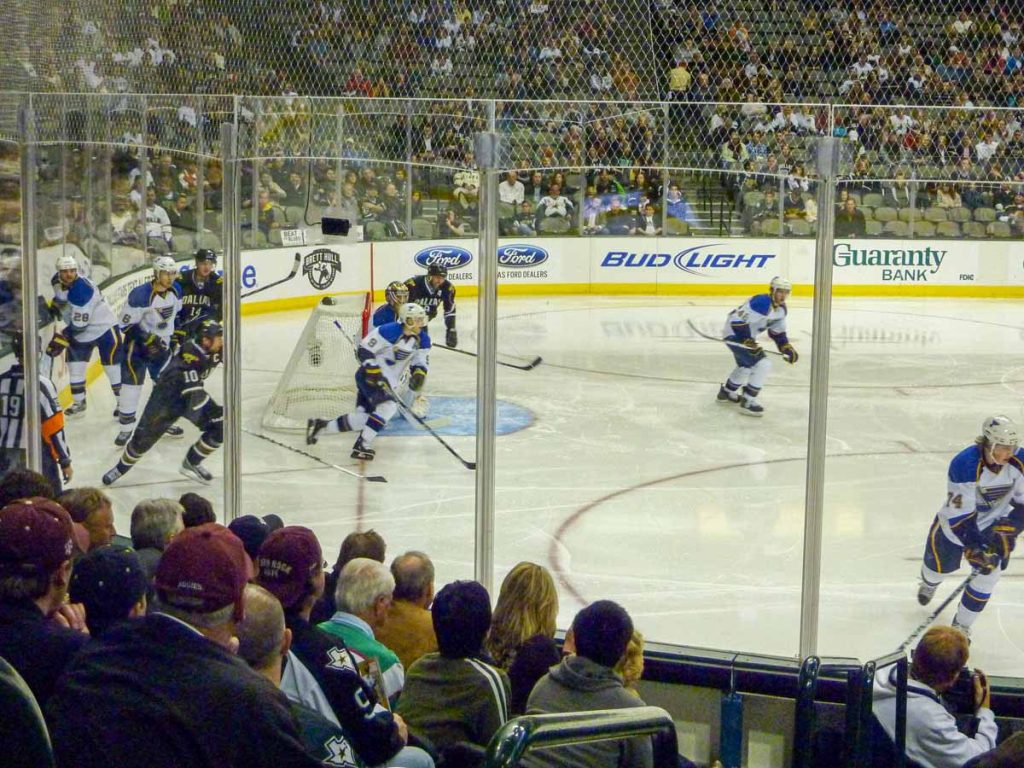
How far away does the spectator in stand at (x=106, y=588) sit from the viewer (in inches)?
99.0

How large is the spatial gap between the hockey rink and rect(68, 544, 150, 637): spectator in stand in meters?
3.09

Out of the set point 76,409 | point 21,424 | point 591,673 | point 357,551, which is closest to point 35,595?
point 591,673

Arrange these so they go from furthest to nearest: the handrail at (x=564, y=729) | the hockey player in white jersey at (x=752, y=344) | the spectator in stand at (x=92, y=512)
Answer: the hockey player in white jersey at (x=752, y=344), the spectator in stand at (x=92, y=512), the handrail at (x=564, y=729)

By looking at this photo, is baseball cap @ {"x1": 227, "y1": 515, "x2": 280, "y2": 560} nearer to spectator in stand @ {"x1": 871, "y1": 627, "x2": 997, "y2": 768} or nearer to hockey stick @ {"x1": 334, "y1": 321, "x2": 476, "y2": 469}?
spectator in stand @ {"x1": 871, "y1": 627, "x2": 997, "y2": 768}

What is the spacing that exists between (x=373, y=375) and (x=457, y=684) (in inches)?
197

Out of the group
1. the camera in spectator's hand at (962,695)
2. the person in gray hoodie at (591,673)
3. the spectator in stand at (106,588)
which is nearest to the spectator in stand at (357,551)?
the person in gray hoodie at (591,673)

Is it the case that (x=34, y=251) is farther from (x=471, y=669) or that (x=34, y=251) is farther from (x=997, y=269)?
(x=997, y=269)

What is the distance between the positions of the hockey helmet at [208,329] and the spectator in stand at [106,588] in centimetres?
371

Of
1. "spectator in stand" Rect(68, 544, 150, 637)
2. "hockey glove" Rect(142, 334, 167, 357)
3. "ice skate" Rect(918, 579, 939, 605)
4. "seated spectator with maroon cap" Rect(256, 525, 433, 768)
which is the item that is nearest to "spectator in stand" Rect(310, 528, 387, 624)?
"seated spectator with maroon cap" Rect(256, 525, 433, 768)

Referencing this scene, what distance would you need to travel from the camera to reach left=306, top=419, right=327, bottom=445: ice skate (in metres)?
8.11

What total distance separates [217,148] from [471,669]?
137 inches

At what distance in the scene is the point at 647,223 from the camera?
1404 centimetres

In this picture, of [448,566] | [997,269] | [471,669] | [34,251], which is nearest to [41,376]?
[34,251]

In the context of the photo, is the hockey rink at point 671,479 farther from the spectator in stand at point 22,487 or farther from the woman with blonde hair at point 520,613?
the spectator in stand at point 22,487
